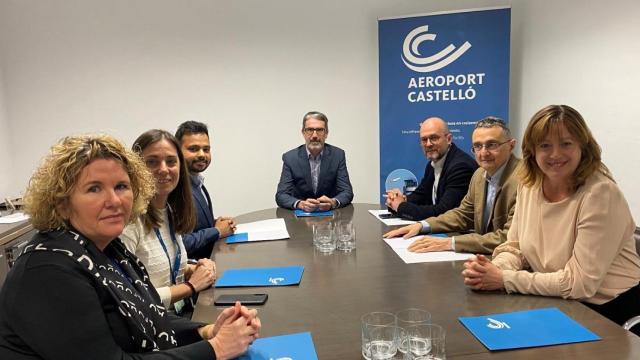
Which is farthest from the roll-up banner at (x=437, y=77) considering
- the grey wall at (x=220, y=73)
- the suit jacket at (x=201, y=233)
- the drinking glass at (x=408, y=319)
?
the drinking glass at (x=408, y=319)

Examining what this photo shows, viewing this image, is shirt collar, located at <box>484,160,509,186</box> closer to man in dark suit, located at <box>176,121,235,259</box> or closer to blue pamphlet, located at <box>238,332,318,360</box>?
man in dark suit, located at <box>176,121,235,259</box>

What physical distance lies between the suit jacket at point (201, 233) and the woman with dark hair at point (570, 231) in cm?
149

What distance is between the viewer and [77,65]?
4.71 m

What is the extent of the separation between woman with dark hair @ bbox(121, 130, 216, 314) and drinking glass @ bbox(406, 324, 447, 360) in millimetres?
967

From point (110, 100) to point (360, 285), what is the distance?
4015 millimetres

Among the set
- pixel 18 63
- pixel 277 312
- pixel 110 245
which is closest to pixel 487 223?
pixel 277 312

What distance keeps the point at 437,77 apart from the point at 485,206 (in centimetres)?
226

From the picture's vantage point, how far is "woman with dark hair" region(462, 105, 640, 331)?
163 cm

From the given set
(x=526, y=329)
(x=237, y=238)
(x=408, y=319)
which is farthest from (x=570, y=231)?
(x=237, y=238)

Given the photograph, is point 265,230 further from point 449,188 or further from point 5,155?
point 5,155

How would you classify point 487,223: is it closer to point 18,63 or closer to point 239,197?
point 239,197

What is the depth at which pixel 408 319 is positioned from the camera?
54.7 inches

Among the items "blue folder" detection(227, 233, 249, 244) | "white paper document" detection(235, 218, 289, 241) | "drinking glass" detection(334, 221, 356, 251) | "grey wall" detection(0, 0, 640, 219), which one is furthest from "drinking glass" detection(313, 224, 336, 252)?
"grey wall" detection(0, 0, 640, 219)

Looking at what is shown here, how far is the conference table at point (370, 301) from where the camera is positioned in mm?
1251
